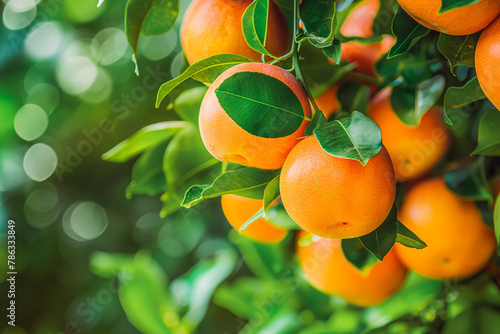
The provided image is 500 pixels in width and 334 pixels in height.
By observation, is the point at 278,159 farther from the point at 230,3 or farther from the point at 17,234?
the point at 17,234

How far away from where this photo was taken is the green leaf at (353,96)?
55 cm

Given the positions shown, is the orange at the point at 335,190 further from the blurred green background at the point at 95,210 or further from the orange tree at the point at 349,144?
the blurred green background at the point at 95,210

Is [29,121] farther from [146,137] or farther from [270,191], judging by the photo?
[270,191]

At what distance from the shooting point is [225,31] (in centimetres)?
49

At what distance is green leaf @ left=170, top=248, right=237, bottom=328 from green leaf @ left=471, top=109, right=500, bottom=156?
0.60 m

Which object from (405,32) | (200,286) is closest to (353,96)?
(405,32)

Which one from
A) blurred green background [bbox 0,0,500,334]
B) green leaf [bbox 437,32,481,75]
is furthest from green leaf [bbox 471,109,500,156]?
blurred green background [bbox 0,0,500,334]

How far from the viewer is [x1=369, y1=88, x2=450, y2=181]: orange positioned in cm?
60

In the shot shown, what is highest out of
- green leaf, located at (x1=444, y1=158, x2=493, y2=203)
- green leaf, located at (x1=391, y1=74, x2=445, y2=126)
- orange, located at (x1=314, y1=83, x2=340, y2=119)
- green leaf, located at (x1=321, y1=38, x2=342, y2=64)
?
green leaf, located at (x1=321, y1=38, x2=342, y2=64)

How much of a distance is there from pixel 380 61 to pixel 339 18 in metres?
0.09

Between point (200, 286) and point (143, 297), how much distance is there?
0.12 meters

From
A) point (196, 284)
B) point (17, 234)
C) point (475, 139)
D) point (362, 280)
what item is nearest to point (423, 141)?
point (475, 139)

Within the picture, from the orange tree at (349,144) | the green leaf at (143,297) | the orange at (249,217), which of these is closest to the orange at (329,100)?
the orange tree at (349,144)

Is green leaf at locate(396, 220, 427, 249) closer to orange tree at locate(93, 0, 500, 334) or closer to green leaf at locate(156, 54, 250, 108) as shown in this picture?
orange tree at locate(93, 0, 500, 334)
